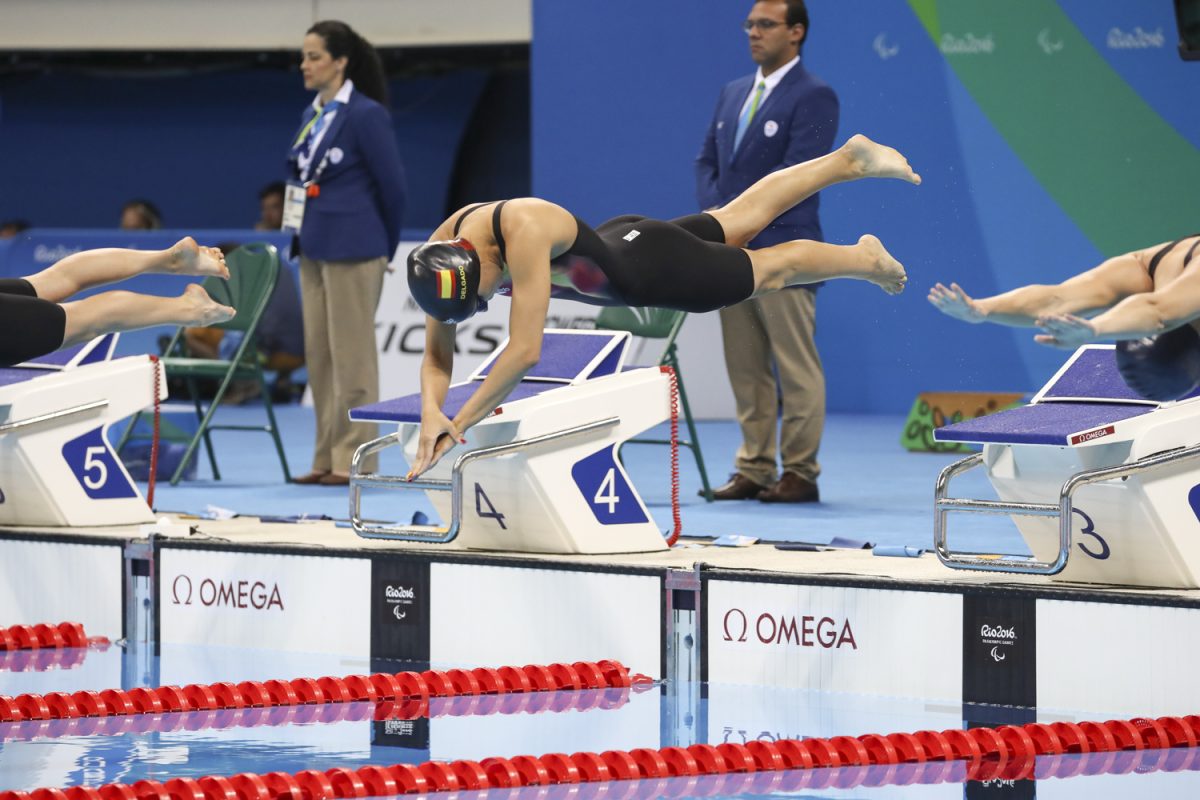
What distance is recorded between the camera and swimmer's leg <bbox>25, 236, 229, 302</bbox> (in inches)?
254

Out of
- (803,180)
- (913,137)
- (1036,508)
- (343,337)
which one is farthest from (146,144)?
(1036,508)

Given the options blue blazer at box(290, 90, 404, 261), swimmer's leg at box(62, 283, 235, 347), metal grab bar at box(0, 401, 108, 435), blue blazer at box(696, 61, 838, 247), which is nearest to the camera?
swimmer's leg at box(62, 283, 235, 347)

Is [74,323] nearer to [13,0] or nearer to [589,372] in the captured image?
[589,372]

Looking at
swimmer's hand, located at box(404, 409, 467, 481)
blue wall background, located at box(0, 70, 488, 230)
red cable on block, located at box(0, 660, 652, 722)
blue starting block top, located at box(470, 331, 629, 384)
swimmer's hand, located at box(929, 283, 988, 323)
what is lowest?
red cable on block, located at box(0, 660, 652, 722)

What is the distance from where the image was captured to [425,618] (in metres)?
6.04

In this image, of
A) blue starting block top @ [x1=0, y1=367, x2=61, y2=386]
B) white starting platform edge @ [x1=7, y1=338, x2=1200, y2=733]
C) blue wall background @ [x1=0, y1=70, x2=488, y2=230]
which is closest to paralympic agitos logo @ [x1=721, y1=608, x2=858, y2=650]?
white starting platform edge @ [x1=7, y1=338, x2=1200, y2=733]

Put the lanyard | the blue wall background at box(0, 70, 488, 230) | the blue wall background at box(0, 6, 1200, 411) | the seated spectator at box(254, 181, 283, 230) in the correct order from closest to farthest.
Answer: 1. the lanyard
2. the blue wall background at box(0, 6, 1200, 411)
3. the seated spectator at box(254, 181, 283, 230)
4. the blue wall background at box(0, 70, 488, 230)

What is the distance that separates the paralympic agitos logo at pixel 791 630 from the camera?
214 inches

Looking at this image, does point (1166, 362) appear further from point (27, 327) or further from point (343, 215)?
point (343, 215)

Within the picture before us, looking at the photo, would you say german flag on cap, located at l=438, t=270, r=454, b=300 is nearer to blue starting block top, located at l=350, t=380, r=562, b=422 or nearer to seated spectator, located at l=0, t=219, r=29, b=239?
blue starting block top, located at l=350, t=380, r=562, b=422

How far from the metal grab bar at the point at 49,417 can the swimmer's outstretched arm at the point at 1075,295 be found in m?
3.12

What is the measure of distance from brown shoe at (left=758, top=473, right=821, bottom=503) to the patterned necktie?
4.54ft

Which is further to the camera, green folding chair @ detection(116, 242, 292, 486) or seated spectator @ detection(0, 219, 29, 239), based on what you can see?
seated spectator @ detection(0, 219, 29, 239)

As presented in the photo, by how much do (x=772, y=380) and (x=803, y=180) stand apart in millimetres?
2199
